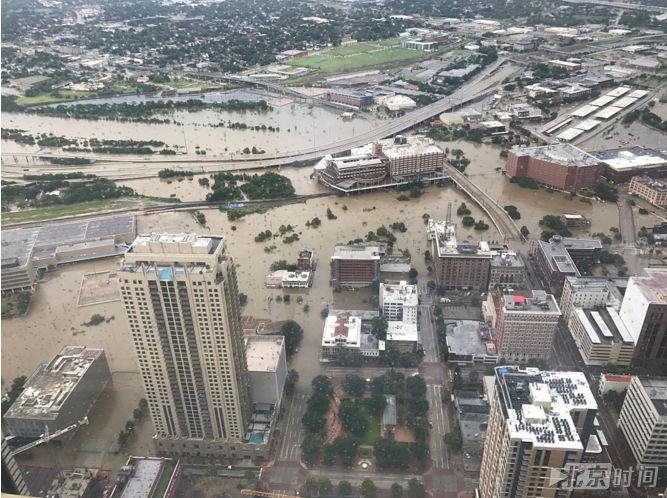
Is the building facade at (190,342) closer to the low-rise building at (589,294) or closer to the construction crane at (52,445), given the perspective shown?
the construction crane at (52,445)

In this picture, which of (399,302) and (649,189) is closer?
(399,302)

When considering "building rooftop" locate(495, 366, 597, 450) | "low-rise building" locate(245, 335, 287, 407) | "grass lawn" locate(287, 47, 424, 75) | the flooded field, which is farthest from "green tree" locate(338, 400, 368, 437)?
"grass lawn" locate(287, 47, 424, 75)

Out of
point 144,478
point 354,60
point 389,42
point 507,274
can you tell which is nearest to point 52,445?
point 144,478

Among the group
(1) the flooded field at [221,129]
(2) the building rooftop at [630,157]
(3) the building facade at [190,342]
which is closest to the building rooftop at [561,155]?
(2) the building rooftop at [630,157]

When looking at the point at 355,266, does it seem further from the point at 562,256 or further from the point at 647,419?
the point at 647,419

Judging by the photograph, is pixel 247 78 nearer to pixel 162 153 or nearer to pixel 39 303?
pixel 162 153

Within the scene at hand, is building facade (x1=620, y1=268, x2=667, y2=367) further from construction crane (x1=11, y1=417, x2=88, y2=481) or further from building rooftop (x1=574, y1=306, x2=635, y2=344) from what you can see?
construction crane (x1=11, y1=417, x2=88, y2=481)
